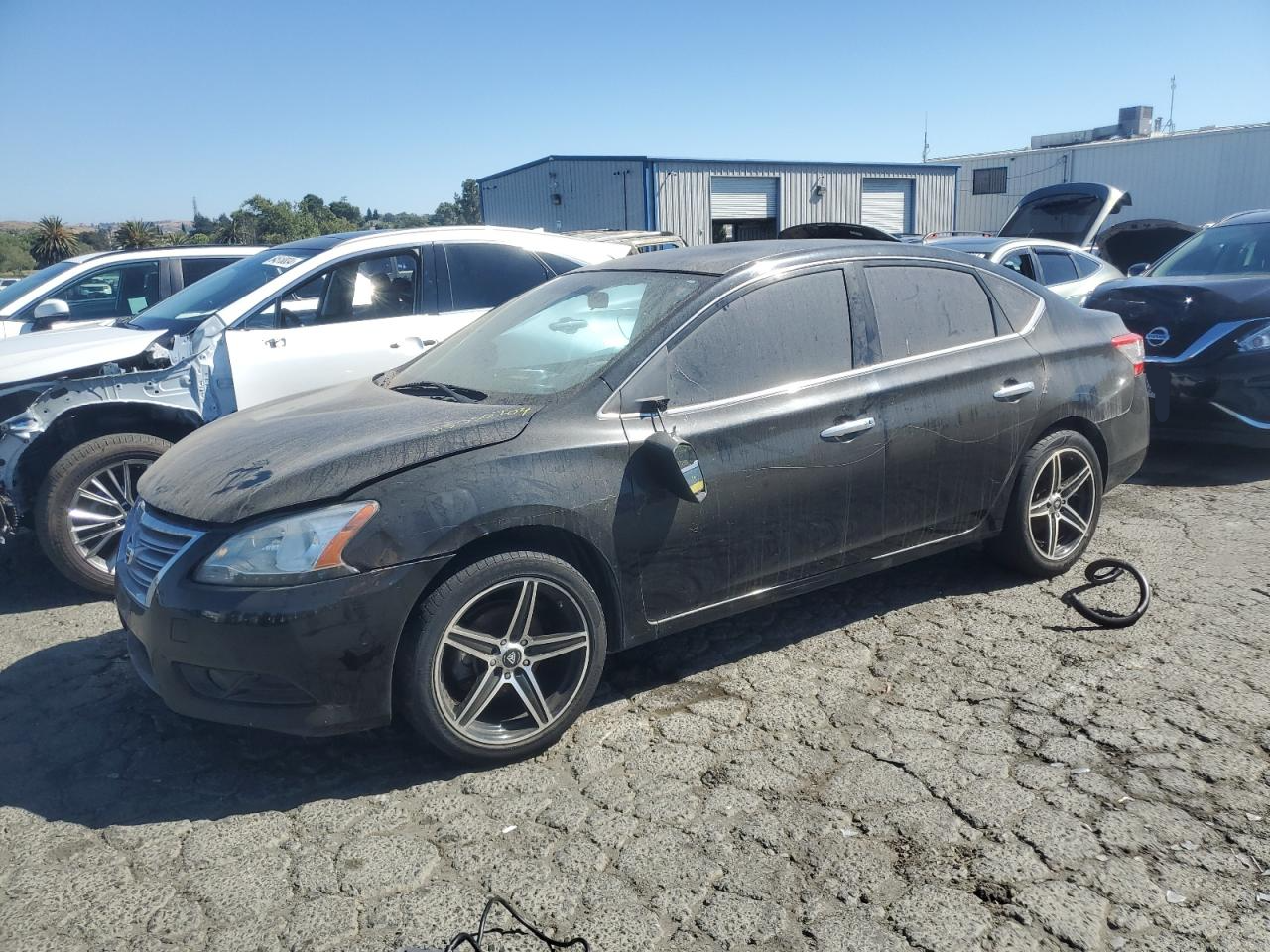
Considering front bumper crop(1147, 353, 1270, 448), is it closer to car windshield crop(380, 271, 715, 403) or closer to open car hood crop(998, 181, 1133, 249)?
car windshield crop(380, 271, 715, 403)

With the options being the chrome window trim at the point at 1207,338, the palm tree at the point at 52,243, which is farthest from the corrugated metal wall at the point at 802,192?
the palm tree at the point at 52,243

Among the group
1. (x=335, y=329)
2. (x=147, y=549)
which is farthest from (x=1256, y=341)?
(x=147, y=549)

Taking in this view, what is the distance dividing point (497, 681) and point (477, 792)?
36 centimetres

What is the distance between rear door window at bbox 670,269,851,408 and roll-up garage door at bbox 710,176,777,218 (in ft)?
80.7

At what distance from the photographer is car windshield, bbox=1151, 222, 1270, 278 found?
24.7ft

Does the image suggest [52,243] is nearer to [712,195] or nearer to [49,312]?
[712,195]

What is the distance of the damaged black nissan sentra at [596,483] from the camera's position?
3061mm

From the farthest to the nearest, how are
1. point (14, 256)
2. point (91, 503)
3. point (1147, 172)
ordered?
point (14, 256) → point (1147, 172) → point (91, 503)

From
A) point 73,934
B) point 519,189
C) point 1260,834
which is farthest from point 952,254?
point 519,189

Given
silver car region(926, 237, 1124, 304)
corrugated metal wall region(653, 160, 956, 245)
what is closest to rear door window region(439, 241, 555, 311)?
silver car region(926, 237, 1124, 304)

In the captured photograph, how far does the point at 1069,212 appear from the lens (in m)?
13.7

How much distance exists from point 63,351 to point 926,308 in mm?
4599

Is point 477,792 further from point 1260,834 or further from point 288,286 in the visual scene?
point 288,286

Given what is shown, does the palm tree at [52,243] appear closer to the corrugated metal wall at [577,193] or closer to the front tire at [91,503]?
the corrugated metal wall at [577,193]
